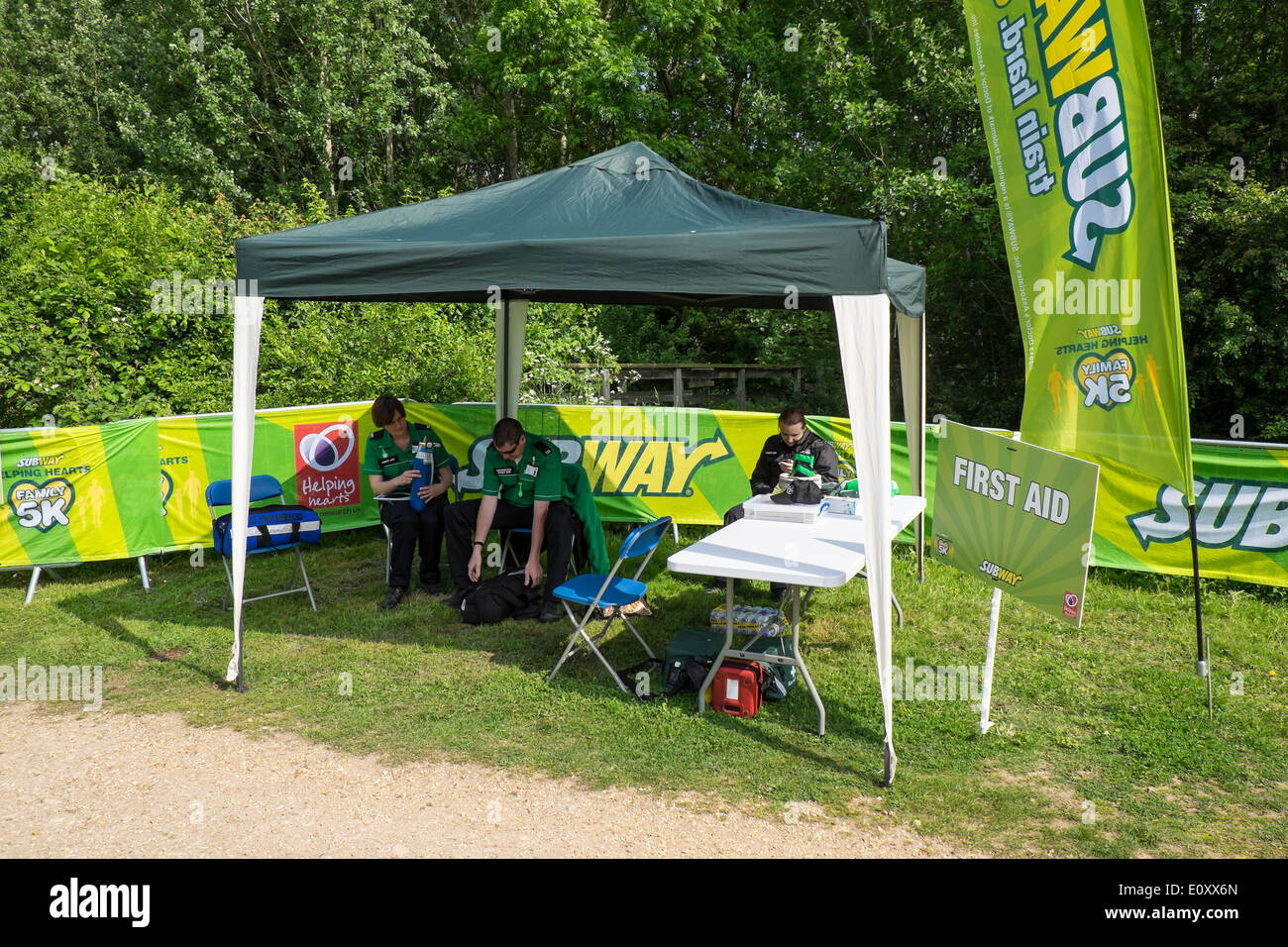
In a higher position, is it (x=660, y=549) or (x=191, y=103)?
(x=191, y=103)

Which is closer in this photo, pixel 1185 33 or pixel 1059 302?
pixel 1059 302

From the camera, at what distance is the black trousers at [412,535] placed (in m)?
6.72

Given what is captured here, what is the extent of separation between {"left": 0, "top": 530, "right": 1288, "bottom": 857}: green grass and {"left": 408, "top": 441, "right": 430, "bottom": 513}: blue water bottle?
72cm

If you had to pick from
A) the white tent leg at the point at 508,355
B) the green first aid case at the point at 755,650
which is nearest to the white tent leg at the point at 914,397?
the green first aid case at the point at 755,650

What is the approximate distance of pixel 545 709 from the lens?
15.9ft

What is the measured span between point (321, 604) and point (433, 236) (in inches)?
117

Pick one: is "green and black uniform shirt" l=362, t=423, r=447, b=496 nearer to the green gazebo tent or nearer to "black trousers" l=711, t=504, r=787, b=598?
the green gazebo tent

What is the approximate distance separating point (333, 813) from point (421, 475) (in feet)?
11.1

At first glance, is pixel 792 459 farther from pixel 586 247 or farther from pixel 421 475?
pixel 421 475

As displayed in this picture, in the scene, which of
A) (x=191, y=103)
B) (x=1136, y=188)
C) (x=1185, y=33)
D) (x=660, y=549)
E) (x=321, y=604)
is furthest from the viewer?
(x=191, y=103)

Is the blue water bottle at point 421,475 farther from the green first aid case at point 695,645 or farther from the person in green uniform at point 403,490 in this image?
the green first aid case at point 695,645

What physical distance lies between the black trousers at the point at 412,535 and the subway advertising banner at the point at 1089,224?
13.9ft

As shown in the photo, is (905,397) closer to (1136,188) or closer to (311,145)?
(1136,188)

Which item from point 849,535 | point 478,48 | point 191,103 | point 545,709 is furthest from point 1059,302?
point 191,103
